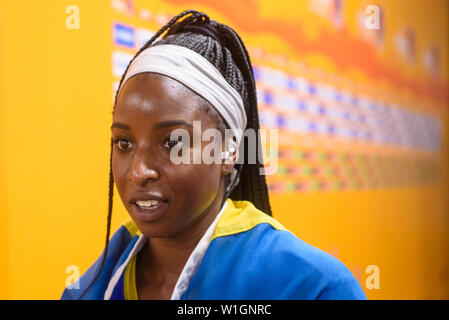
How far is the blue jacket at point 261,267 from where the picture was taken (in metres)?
0.93

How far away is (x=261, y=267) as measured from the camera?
96cm

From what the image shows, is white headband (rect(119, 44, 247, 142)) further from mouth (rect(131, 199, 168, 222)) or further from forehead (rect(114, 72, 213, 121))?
mouth (rect(131, 199, 168, 222))

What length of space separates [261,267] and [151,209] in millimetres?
273

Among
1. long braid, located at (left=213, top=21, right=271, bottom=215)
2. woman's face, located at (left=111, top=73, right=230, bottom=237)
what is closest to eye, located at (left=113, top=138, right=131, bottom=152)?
woman's face, located at (left=111, top=73, right=230, bottom=237)

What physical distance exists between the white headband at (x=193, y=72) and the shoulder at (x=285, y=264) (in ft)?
0.87

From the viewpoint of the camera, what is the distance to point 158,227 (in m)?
0.97

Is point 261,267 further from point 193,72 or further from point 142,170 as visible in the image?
point 193,72

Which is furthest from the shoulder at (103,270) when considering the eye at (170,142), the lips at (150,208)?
the eye at (170,142)

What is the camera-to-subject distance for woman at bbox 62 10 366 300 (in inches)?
37.2

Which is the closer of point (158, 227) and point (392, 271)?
A: point (158, 227)

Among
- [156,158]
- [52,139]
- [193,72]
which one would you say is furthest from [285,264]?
[52,139]
